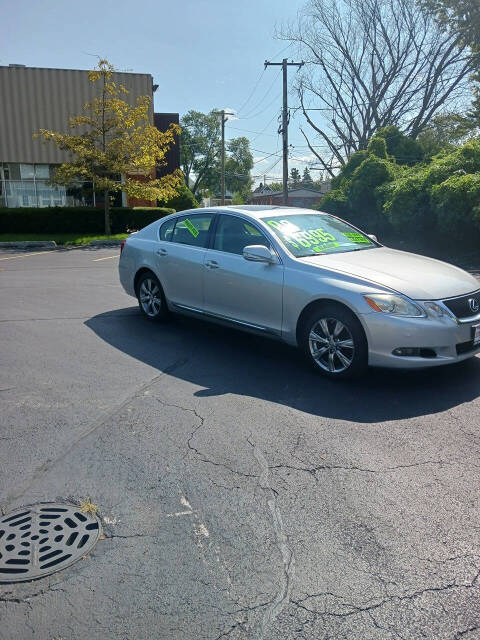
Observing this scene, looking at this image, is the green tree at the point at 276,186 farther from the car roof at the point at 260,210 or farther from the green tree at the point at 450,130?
the car roof at the point at 260,210

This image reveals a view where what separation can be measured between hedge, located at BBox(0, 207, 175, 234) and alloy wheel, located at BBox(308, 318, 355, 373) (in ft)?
74.8

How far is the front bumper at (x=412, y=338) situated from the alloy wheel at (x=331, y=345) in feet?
0.69

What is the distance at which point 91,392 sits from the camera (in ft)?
16.7

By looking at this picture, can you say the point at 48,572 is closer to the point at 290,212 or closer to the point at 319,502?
the point at 319,502

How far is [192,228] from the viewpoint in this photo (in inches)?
279

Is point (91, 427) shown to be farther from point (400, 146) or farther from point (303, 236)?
point (400, 146)

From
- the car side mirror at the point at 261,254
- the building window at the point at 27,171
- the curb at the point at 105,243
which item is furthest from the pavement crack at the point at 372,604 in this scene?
the building window at the point at 27,171

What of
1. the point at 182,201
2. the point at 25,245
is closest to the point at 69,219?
the point at 25,245

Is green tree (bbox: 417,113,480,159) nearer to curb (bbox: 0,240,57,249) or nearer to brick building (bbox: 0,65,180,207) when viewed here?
brick building (bbox: 0,65,180,207)

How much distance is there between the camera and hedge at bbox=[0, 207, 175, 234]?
2580cm

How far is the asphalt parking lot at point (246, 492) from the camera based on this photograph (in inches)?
94.7

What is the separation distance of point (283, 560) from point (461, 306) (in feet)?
10.5

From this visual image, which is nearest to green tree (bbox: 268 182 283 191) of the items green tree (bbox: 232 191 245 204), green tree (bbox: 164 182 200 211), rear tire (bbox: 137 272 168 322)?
green tree (bbox: 232 191 245 204)

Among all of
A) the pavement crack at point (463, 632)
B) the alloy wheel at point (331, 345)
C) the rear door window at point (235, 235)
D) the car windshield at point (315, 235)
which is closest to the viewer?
the pavement crack at point (463, 632)
